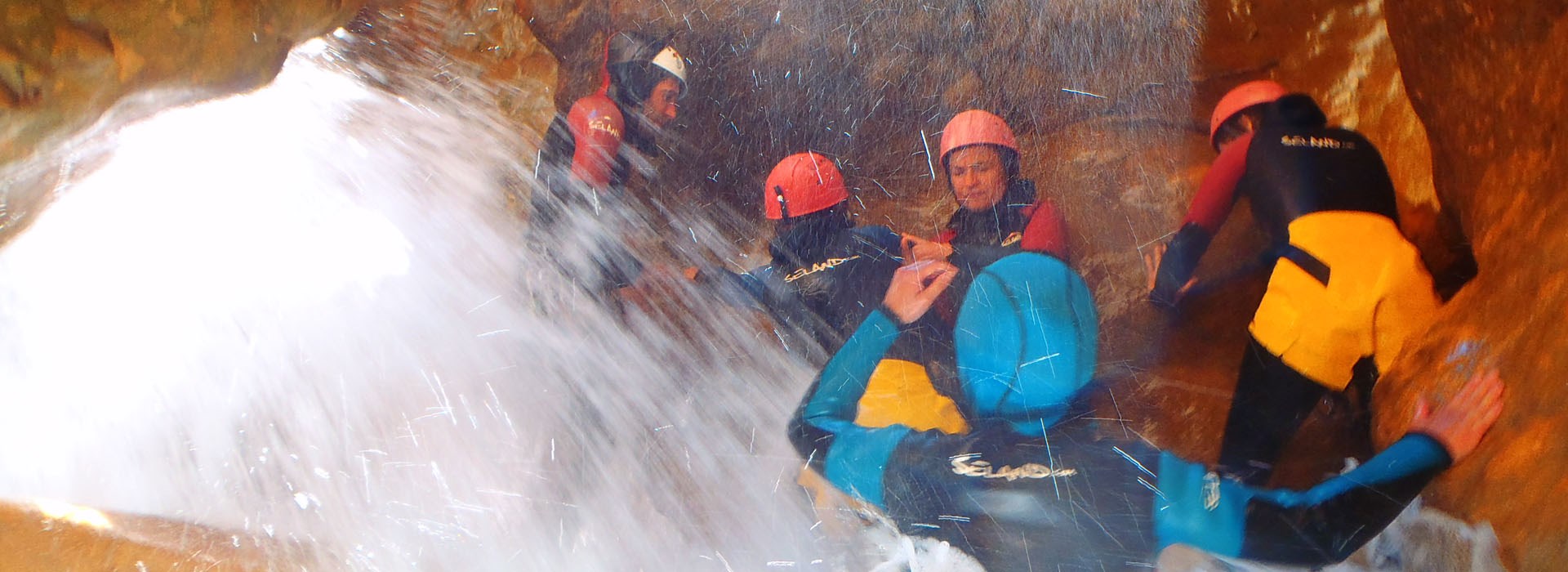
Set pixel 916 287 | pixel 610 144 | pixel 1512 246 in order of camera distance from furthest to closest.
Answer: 1. pixel 610 144
2. pixel 916 287
3. pixel 1512 246

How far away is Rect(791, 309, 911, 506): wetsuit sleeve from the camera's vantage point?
4.75 ft

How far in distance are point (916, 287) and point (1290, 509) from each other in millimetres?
620

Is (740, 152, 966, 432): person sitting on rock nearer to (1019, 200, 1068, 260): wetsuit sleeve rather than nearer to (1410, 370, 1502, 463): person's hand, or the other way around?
(1019, 200, 1068, 260): wetsuit sleeve

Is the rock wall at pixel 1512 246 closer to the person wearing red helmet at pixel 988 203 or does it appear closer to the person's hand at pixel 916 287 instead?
the person wearing red helmet at pixel 988 203

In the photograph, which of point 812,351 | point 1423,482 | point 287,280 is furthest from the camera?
point 287,280

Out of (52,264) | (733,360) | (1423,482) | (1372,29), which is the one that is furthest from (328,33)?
(1423,482)

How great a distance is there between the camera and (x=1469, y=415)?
4.07 feet

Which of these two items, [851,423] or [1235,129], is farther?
[851,423]

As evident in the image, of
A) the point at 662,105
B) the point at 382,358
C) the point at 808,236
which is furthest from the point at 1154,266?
the point at 382,358

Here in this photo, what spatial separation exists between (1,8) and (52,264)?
437mm

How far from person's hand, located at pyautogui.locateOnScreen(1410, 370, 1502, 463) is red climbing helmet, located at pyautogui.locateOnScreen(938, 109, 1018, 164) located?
69 cm

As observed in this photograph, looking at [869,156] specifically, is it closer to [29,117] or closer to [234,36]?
[234,36]

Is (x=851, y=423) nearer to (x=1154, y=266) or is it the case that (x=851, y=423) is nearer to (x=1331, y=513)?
(x=1154, y=266)

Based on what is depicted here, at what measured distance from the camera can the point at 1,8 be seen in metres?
1.50
